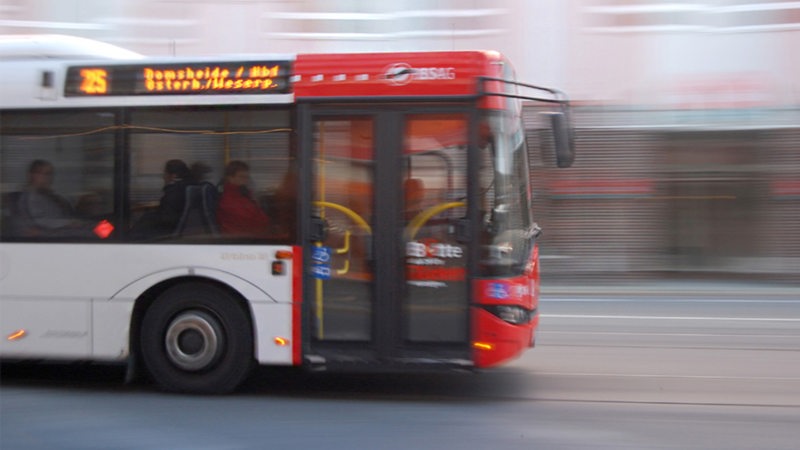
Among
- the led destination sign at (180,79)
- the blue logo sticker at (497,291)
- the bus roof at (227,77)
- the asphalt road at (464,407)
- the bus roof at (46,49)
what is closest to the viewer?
the asphalt road at (464,407)

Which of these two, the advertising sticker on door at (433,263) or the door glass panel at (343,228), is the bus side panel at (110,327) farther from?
the advertising sticker on door at (433,263)

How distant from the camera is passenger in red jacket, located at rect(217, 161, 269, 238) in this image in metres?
6.95

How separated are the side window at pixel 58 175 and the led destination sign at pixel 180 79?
0.23 meters

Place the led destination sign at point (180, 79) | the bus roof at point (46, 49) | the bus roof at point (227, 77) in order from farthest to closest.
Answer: the bus roof at point (46, 49), the led destination sign at point (180, 79), the bus roof at point (227, 77)

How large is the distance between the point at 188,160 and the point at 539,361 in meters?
3.85

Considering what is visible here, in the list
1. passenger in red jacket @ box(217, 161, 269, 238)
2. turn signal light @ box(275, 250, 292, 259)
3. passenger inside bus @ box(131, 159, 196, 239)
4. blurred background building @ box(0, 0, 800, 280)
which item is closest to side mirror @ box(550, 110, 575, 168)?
turn signal light @ box(275, 250, 292, 259)

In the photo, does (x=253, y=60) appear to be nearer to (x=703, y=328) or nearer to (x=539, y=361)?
(x=539, y=361)

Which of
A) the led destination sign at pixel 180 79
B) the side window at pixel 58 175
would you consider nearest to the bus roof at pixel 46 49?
the led destination sign at pixel 180 79

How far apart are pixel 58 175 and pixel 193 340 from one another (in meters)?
1.69

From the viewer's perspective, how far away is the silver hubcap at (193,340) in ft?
23.3

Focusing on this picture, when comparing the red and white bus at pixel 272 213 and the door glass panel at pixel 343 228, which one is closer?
the red and white bus at pixel 272 213

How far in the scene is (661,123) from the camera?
57.5 ft

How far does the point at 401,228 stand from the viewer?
22.2ft

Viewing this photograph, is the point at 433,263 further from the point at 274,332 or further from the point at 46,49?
the point at 46,49
